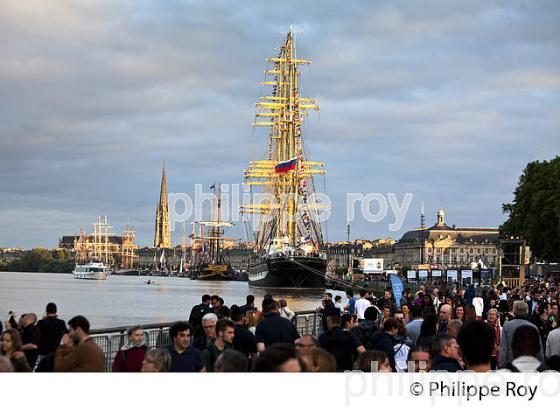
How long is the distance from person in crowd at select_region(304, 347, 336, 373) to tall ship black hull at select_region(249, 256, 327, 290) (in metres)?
111

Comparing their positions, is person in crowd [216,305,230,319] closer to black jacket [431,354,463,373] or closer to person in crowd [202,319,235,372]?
person in crowd [202,319,235,372]

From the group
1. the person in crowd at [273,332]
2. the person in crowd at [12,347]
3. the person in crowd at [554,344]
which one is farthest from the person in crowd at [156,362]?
the person in crowd at [554,344]

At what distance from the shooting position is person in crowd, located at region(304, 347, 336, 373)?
8.36m

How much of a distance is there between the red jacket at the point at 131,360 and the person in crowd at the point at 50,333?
3.31 m

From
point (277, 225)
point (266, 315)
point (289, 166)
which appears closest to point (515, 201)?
point (289, 166)

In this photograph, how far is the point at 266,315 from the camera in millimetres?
13945

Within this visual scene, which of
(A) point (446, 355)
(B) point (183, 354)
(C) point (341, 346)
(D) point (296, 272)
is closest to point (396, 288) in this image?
(C) point (341, 346)

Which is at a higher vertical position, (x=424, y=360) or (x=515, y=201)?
(x=515, y=201)

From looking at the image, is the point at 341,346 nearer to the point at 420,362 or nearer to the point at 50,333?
the point at 420,362

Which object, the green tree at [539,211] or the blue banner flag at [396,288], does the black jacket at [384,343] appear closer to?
the blue banner flag at [396,288]
